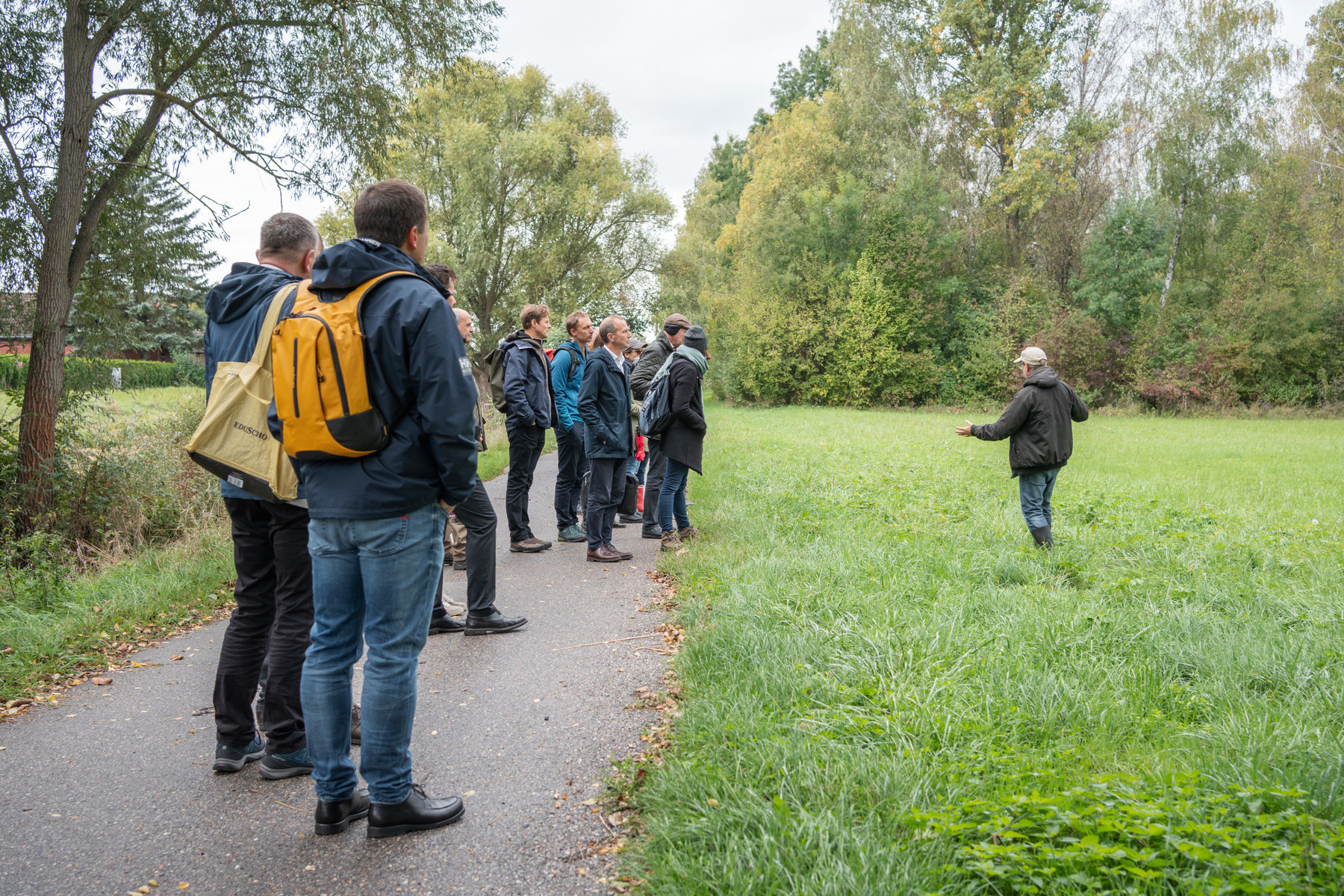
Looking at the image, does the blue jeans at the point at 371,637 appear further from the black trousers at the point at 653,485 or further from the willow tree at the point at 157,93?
the willow tree at the point at 157,93

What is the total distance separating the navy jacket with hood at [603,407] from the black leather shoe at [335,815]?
14.8 feet

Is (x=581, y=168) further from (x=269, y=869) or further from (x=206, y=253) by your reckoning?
(x=269, y=869)

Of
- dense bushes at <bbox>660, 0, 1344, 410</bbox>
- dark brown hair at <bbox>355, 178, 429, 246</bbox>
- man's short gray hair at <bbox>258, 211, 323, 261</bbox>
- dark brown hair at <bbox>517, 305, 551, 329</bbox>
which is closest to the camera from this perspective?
dark brown hair at <bbox>355, 178, 429, 246</bbox>

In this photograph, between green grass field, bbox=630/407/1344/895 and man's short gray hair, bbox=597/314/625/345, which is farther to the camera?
man's short gray hair, bbox=597/314/625/345

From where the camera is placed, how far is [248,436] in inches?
124

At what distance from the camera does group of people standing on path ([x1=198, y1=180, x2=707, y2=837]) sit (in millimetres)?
2637

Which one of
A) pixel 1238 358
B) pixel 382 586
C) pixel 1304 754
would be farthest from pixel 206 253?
pixel 1238 358

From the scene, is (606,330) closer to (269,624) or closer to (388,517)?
(269,624)

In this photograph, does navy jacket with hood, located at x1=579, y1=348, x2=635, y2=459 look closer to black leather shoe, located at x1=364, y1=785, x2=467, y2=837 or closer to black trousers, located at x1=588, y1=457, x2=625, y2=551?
black trousers, located at x1=588, y1=457, x2=625, y2=551

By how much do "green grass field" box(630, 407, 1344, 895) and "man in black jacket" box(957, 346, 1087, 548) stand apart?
343 mm

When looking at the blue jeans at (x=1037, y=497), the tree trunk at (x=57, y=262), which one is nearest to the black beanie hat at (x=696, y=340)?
the blue jeans at (x=1037, y=497)

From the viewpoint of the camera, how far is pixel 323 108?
29.3ft

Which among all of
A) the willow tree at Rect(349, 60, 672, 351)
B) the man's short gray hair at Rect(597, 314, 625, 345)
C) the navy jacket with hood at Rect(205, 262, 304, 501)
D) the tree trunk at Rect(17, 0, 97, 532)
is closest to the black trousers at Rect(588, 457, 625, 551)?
the man's short gray hair at Rect(597, 314, 625, 345)

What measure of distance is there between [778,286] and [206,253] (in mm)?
29978
